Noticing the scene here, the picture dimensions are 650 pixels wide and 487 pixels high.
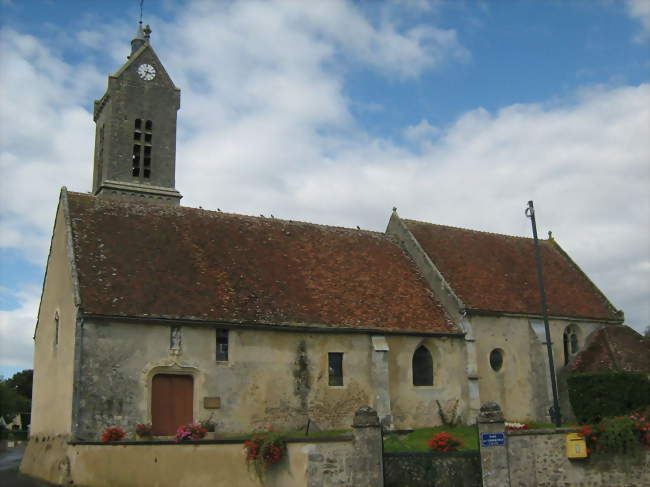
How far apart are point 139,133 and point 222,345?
43.8 ft

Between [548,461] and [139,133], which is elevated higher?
[139,133]

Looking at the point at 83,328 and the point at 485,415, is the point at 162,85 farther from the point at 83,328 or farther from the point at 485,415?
the point at 485,415

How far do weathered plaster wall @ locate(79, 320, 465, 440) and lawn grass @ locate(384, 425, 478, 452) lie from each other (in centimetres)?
109

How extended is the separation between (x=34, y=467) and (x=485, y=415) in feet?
52.0

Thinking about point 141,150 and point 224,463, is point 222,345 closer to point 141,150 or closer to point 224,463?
point 224,463

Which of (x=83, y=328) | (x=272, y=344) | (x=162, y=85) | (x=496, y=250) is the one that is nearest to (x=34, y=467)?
(x=83, y=328)

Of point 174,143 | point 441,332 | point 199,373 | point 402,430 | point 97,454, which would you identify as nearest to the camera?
point 97,454

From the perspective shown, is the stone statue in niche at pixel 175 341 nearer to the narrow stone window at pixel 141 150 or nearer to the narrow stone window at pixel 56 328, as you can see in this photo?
the narrow stone window at pixel 56 328

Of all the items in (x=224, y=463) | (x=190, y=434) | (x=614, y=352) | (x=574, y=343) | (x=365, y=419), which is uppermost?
(x=574, y=343)

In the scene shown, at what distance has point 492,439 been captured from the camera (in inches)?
632

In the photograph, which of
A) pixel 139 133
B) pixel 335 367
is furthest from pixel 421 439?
pixel 139 133

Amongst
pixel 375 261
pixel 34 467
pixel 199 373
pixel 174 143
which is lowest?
pixel 34 467

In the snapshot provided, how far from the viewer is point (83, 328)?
2133 cm

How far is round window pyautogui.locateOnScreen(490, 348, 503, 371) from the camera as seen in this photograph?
28.3m
